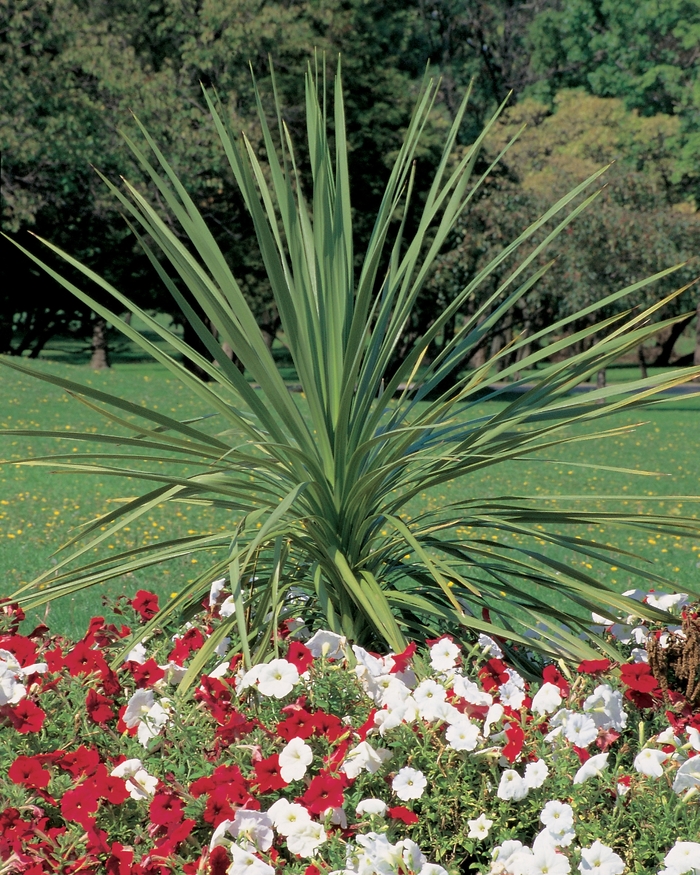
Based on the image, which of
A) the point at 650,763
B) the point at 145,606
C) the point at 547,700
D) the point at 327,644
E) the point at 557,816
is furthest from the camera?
the point at 145,606

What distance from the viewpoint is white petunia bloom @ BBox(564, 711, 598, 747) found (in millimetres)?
2178

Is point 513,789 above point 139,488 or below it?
above

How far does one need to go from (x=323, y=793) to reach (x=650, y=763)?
72cm

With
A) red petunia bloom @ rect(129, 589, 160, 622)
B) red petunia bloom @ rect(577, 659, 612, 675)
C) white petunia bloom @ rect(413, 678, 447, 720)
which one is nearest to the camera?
white petunia bloom @ rect(413, 678, 447, 720)

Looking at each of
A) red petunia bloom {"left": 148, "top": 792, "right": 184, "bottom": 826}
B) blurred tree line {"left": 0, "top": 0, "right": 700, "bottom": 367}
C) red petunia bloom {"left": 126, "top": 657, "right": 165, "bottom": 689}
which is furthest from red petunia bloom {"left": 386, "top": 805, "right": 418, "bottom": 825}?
blurred tree line {"left": 0, "top": 0, "right": 700, "bottom": 367}

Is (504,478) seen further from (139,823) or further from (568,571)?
(139,823)

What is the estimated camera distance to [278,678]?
2316 millimetres

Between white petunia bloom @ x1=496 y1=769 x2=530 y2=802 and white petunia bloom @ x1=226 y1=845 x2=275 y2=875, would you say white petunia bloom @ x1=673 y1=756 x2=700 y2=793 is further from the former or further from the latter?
white petunia bloom @ x1=226 y1=845 x2=275 y2=875

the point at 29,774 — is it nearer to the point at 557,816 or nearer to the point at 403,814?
the point at 403,814

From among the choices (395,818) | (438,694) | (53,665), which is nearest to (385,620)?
(438,694)

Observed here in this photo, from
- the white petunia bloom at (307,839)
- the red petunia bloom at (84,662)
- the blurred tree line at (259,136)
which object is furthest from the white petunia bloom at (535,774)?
the blurred tree line at (259,136)

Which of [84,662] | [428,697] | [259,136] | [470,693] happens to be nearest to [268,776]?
[428,697]

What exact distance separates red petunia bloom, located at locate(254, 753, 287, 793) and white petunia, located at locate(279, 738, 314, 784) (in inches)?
0.6

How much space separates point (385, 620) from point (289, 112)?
55.7 feet
